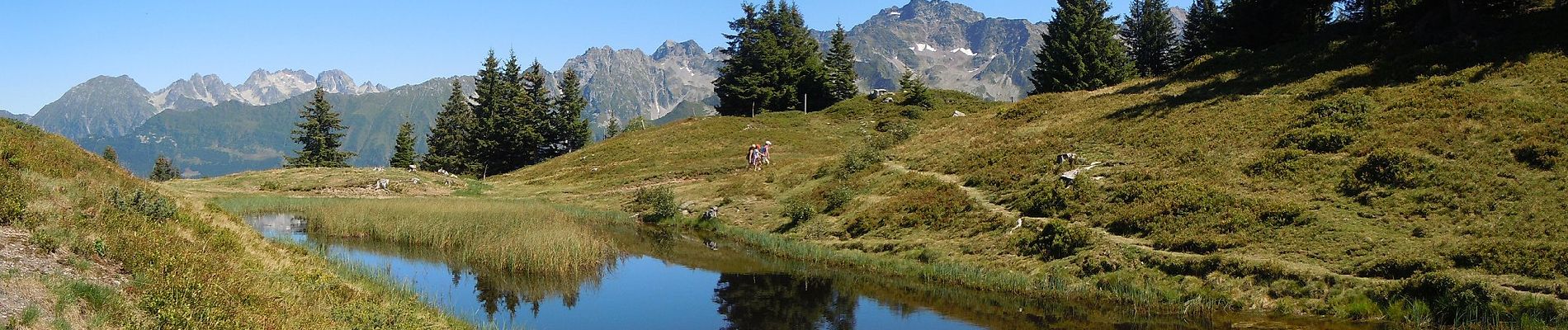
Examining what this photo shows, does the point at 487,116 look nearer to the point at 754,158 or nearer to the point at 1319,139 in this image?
the point at 754,158

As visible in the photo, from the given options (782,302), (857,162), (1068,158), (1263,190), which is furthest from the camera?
(857,162)

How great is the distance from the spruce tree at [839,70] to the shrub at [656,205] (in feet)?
159

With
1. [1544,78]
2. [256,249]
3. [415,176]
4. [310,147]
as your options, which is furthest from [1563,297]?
[310,147]

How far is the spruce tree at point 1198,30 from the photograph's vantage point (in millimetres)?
72094

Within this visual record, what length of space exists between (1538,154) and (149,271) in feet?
103

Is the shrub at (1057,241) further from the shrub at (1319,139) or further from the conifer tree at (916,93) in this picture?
the conifer tree at (916,93)

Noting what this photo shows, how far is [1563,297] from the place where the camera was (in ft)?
49.3

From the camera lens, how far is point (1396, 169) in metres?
23.5

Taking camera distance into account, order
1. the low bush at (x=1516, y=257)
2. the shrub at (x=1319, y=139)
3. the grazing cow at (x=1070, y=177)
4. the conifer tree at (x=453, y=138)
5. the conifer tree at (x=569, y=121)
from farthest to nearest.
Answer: the conifer tree at (x=569, y=121)
the conifer tree at (x=453, y=138)
the grazing cow at (x=1070, y=177)
the shrub at (x=1319, y=139)
the low bush at (x=1516, y=257)

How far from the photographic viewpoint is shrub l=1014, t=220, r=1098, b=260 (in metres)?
23.1

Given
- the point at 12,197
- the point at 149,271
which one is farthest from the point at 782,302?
the point at 12,197

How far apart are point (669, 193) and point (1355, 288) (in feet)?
95.3

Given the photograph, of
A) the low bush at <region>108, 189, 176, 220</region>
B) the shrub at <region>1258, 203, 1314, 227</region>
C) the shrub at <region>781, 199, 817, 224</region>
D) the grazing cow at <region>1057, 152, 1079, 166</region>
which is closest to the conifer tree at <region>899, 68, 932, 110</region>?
the grazing cow at <region>1057, 152, 1079, 166</region>

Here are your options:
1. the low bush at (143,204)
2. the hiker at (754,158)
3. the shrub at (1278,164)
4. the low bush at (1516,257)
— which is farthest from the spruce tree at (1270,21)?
the low bush at (143,204)
